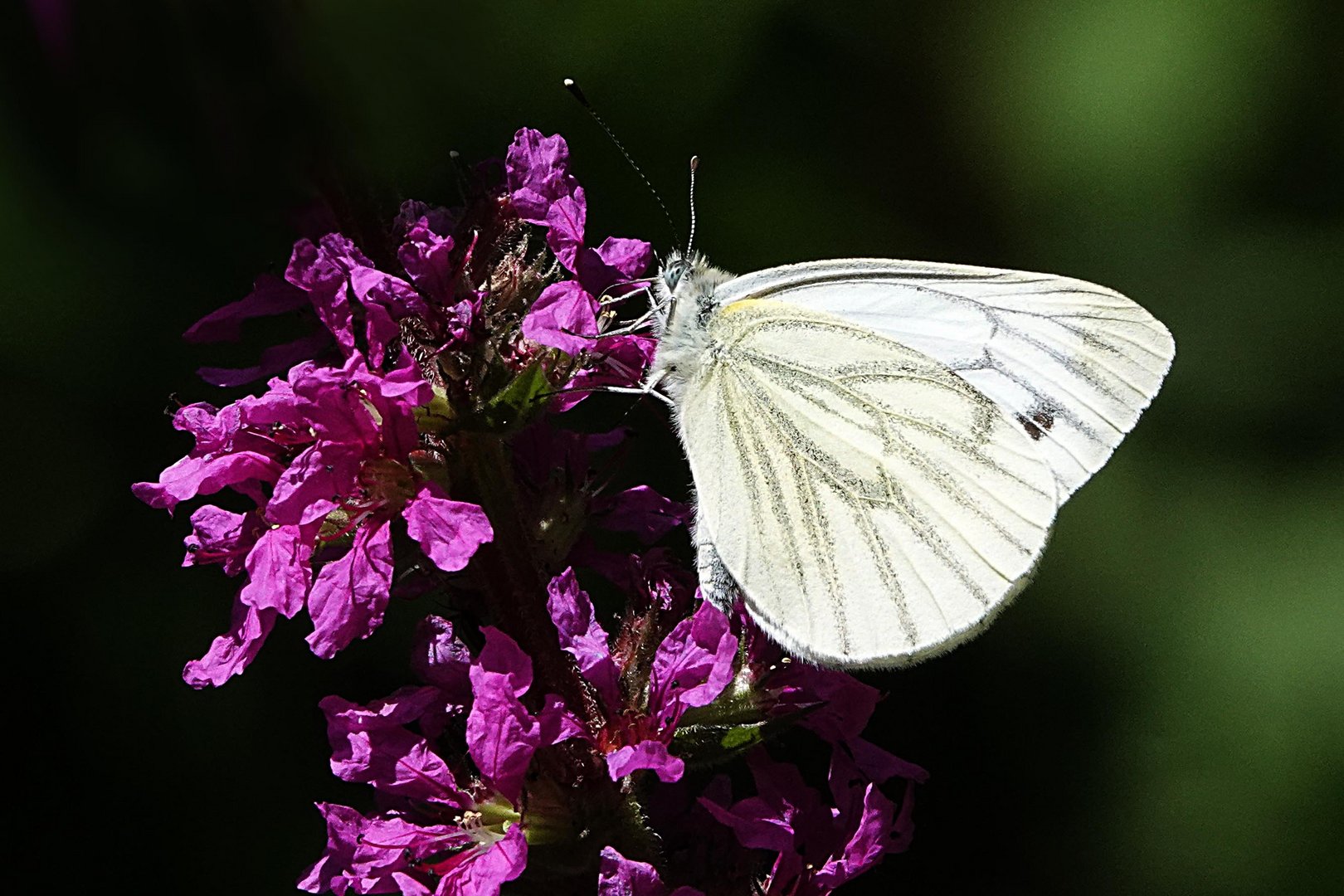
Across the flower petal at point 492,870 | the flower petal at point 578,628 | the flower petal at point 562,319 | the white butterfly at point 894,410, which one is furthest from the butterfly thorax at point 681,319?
the flower petal at point 492,870

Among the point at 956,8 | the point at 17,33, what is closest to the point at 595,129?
the point at 956,8

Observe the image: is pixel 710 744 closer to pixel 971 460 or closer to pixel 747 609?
pixel 747 609

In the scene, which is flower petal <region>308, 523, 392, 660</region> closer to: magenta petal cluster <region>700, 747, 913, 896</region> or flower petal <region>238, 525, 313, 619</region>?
flower petal <region>238, 525, 313, 619</region>

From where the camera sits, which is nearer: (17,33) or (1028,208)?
(17,33)

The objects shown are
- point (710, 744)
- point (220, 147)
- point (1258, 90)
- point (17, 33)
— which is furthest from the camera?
point (1258, 90)

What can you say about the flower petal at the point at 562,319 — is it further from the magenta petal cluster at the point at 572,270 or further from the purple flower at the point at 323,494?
the purple flower at the point at 323,494

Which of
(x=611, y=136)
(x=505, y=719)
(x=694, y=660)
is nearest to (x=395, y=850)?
(x=505, y=719)
